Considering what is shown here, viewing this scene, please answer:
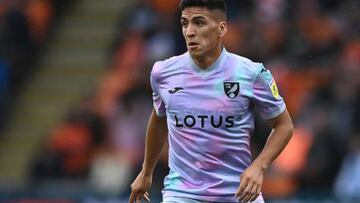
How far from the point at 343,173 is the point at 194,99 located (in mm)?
5555

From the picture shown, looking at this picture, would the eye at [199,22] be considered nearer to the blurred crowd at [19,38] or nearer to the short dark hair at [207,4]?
the short dark hair at [207,4]

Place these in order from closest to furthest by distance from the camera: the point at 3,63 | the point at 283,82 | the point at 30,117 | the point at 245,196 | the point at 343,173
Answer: the point at 245,196
the point at 343,173
the point at 283,82
the point at 3,63
the point at 30,117

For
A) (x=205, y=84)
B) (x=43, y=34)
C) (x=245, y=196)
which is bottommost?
(x=43, y=34)

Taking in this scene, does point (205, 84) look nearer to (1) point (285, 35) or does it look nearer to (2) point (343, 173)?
(2) point (343, 173)

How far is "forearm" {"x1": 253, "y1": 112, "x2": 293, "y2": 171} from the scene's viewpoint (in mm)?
8008

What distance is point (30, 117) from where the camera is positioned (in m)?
19.0

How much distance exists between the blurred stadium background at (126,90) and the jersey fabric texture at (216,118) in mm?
5223

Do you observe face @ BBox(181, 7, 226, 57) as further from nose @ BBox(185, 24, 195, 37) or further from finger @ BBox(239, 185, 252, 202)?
finger @ BBox(239, 185, 252, 202)

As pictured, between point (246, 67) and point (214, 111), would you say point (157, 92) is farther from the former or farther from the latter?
point (246, 67)

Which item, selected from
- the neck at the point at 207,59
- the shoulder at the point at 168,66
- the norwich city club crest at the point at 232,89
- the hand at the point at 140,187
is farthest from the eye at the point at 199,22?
the hand at the point at 140,187

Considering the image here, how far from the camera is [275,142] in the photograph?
815cm

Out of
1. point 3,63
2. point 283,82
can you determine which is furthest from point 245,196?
point 3,63

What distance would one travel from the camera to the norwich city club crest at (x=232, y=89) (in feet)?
26.6

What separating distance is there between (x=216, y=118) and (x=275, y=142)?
1.33 feet
